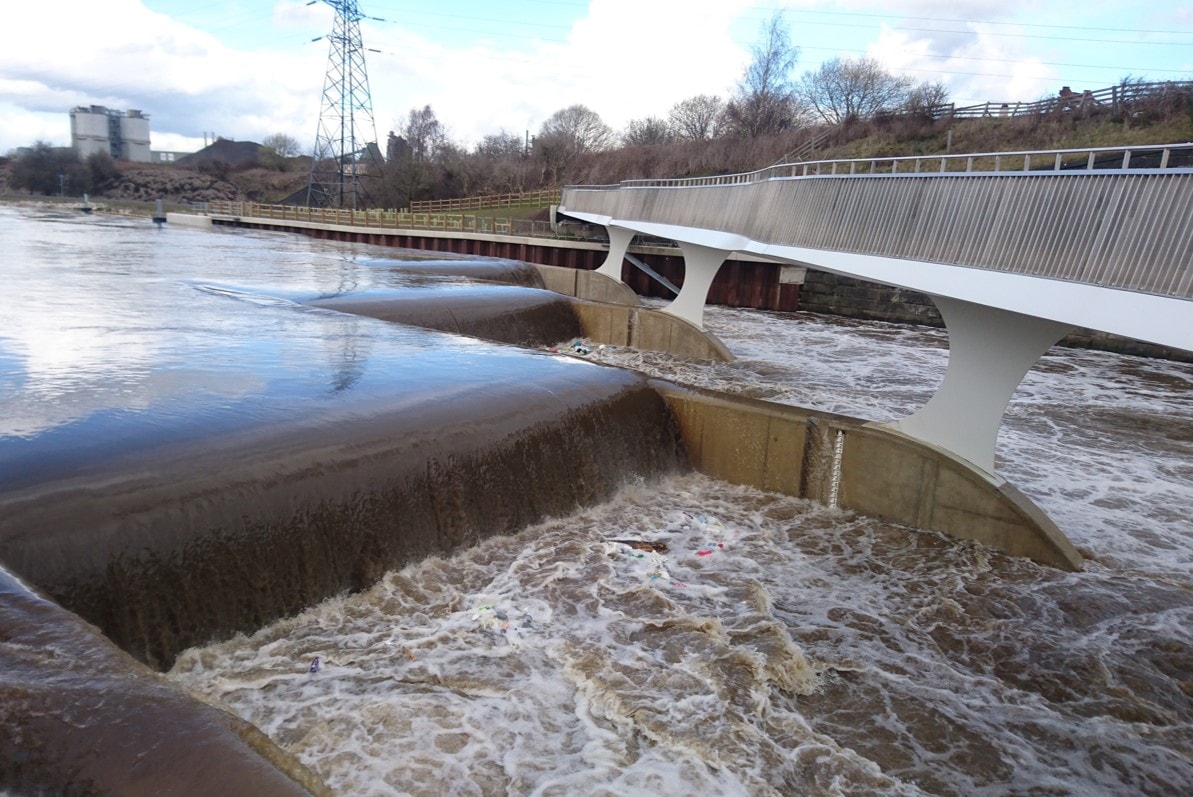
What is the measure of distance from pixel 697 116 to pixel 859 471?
257 feet

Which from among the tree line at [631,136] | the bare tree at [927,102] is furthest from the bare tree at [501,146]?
the bare tree at [927,102]

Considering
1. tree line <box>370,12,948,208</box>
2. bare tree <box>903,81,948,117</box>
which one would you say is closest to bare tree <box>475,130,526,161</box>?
tree line <box>370,12,948,208</box>

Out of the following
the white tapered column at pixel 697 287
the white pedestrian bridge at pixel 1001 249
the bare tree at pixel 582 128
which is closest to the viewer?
the white pedestrian bridge at pixel 1001 249

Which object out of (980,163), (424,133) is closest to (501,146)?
(424,133)

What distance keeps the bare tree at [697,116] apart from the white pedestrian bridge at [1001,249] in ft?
227

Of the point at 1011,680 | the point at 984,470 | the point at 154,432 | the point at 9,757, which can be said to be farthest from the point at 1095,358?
the point at 9,757

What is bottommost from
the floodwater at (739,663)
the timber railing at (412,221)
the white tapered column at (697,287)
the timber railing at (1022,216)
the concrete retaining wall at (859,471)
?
the floodwater at (739,663)

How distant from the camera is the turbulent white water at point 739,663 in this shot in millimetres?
5820

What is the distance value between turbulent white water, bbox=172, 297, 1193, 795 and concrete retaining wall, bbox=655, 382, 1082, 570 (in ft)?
0.99

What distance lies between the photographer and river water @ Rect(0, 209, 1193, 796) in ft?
19.1

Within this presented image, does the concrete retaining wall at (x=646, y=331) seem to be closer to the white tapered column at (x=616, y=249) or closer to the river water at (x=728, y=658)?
the river water at (x=728, y=658)

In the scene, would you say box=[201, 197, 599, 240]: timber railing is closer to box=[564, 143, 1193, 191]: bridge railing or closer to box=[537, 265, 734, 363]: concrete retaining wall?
box=[564, 143, 1193, 191]: bridge railing

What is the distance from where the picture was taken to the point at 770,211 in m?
16.7

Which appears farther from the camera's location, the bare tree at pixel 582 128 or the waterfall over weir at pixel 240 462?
the bare tree at pixel 582 128
